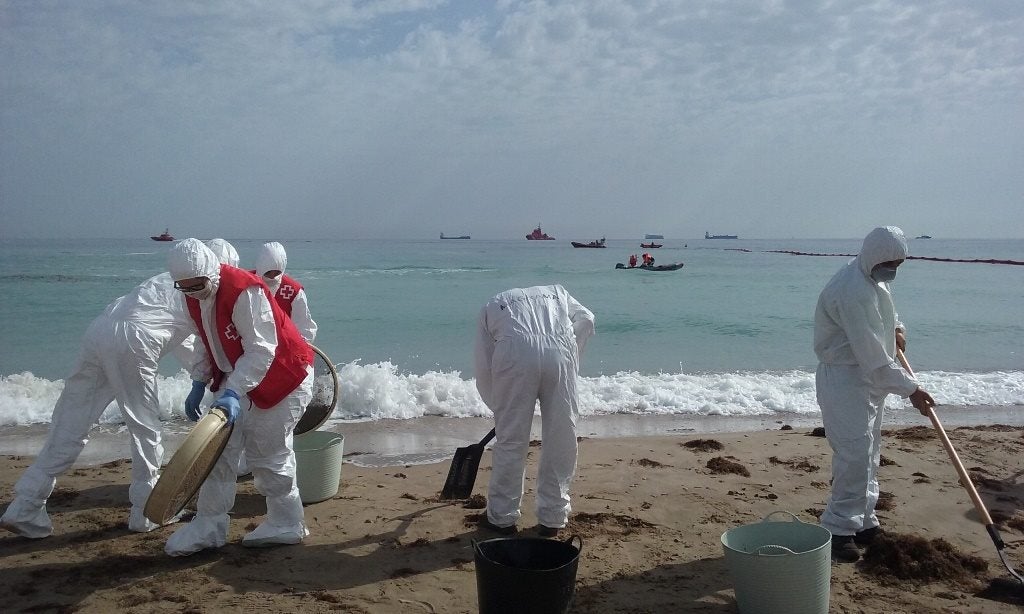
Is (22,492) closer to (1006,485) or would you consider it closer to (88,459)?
(88,459)

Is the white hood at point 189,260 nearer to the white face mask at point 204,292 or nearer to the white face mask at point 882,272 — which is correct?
the white face mask at point 204,292

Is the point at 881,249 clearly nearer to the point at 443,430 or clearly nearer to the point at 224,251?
the point at 224,251

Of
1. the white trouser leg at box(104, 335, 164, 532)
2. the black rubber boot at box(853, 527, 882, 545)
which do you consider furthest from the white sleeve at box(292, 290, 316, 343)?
the black rubber boot at box(853, 527, 882, 545)

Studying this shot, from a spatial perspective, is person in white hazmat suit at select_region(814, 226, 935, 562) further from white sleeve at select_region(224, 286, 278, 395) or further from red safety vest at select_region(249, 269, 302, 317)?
red safety vest at select_region(249, 269, 302, 317)

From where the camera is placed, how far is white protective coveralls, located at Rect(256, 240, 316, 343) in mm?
5195

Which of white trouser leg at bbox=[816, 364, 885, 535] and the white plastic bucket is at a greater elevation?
white trouser leg at bbox=[816, 364, 885, 535]

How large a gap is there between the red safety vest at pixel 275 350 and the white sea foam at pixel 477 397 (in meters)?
4.13

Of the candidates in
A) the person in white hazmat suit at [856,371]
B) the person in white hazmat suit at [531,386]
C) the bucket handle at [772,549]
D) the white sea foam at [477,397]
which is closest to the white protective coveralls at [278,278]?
the person in white hazmat suit at [531,386]

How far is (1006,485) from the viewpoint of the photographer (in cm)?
528

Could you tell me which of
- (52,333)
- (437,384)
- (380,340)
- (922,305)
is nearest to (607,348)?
(380,340)

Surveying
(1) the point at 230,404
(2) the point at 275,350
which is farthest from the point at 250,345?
(1) the point at 230,404

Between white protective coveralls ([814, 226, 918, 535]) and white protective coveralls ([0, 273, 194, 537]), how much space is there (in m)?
3.82

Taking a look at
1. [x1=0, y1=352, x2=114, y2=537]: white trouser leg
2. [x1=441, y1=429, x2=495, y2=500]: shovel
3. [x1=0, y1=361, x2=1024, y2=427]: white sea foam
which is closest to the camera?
[x1=0, y1=352, x2=114, y2=537]: white trouser leg

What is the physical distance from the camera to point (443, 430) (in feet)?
24.9
